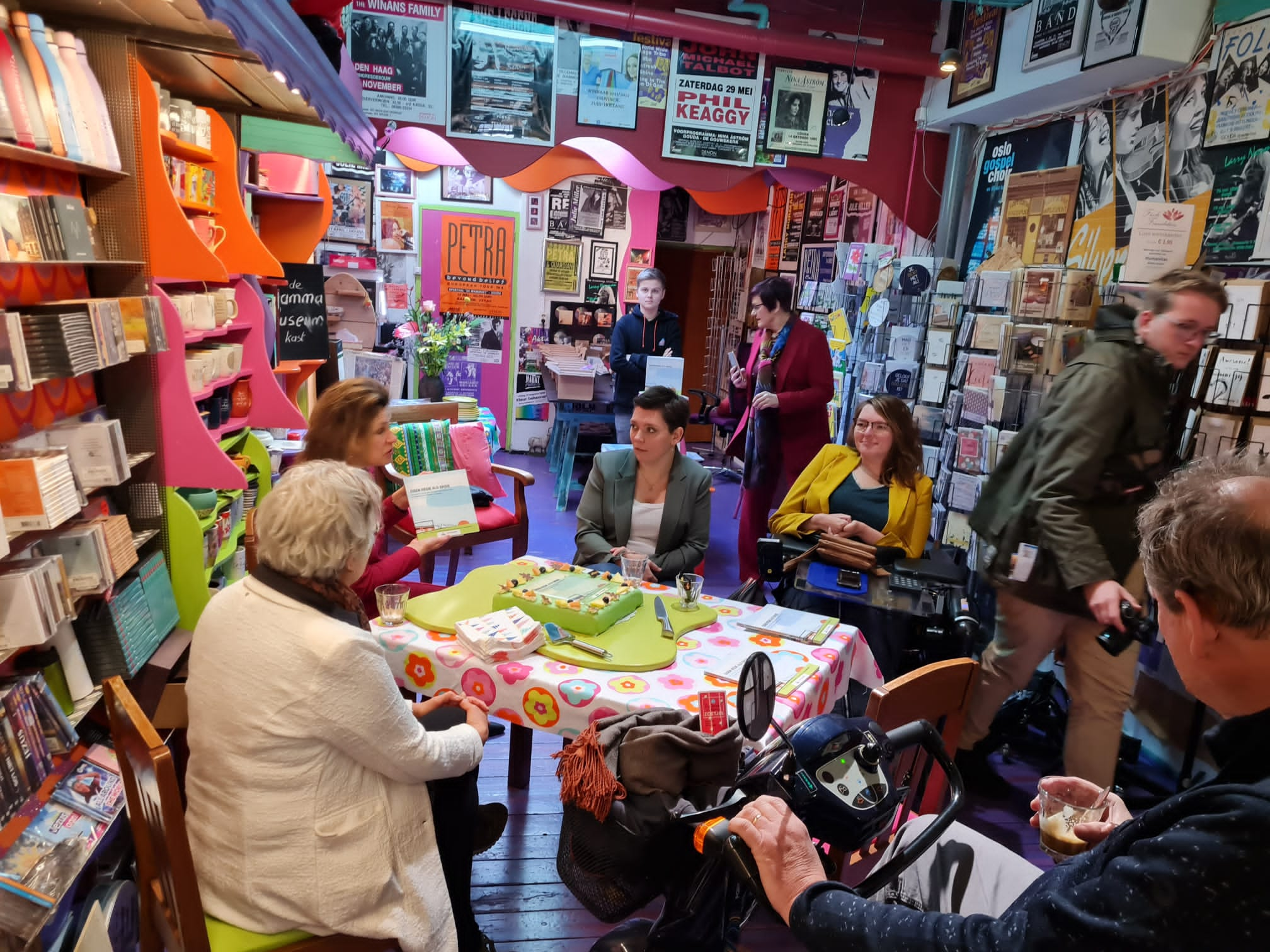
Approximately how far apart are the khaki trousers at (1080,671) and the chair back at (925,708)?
1.13 m

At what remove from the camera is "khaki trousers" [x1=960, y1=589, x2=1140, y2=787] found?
9.64 ft

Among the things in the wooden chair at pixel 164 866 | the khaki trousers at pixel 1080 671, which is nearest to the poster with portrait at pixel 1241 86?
the khaki trousers at pixel 1080 671

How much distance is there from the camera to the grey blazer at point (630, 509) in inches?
132

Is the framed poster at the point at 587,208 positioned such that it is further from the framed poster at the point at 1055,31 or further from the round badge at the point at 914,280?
the framed poster at the point at 1055,31

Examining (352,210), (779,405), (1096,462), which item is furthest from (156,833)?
(352,210)

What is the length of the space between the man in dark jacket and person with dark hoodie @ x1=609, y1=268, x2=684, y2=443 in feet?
17.2

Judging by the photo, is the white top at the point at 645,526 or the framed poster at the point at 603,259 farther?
the framed poster at the point at 603,259

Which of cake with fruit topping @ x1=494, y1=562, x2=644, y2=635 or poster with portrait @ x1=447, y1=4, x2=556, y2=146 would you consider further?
poster with portrait @ x1=447, y1=4, x2=556, y2=146

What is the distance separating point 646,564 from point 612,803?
1257 mm

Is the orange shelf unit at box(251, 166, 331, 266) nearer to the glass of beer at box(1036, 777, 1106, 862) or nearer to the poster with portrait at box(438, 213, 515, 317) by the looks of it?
the poster with portrait at box(438, 213, 515, 317)

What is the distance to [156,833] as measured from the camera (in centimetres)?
155

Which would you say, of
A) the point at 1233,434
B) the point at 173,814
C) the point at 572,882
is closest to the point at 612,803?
the point at 572,882

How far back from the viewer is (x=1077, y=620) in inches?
117

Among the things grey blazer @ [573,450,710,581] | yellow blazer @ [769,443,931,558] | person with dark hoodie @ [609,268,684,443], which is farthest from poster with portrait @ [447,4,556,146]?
yellow blazer @ [769,443,931,558]
